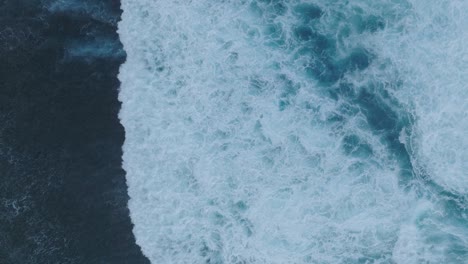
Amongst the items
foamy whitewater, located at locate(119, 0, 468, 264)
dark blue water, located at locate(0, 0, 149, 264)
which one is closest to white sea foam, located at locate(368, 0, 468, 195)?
foamy whitewater, located at locate(119, 0, 468, 264)

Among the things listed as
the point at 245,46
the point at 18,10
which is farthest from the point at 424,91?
the point at 18,10

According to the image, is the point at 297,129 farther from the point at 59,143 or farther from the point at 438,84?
the point at 59,143

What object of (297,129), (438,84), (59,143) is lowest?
(59,143)

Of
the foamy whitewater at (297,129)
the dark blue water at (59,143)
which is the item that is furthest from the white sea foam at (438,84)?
the dark blue water at (59,143)

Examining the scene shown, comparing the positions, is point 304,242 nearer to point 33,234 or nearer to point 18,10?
point 33,234

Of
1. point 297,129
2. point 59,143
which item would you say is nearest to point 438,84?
point 297,129
